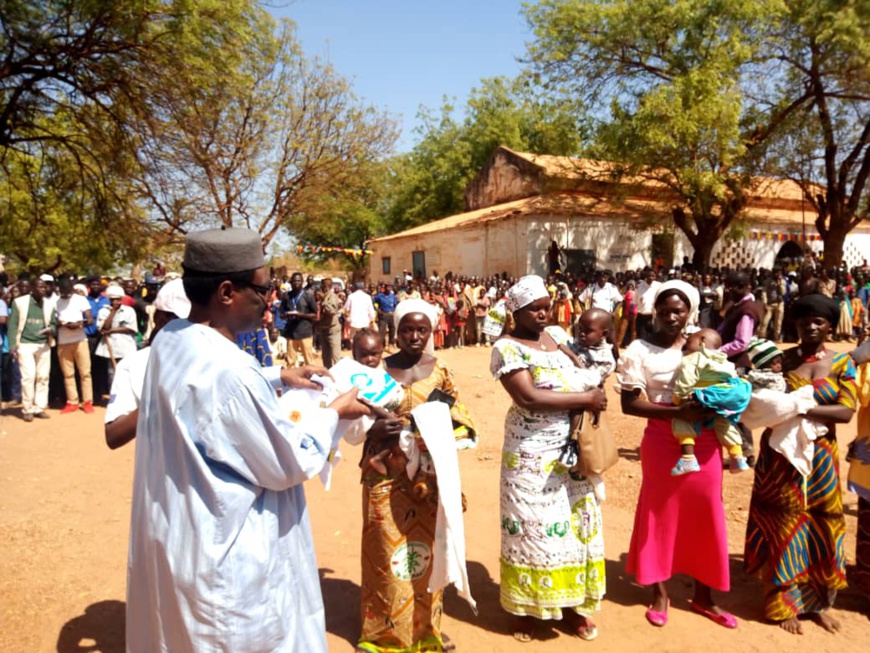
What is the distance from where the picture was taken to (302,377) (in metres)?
2.29

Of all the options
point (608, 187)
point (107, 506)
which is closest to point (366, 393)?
point (107, 506)

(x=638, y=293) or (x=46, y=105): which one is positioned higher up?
(x=46, y=105)

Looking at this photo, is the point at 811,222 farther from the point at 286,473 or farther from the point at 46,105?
the point at 286,473

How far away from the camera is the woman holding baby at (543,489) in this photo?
3.26 m

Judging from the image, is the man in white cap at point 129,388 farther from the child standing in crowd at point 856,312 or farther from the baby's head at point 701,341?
the child standing in crowd at point 856,312

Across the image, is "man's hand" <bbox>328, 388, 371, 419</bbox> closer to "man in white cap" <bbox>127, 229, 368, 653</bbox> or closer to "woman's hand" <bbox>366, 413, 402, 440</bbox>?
"man in white cap" <bbox>127, 229, 368, 653</bbox>

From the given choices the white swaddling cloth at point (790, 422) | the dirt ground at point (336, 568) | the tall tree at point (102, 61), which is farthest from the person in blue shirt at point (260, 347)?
the white swaddling cloth at point (790, 422)

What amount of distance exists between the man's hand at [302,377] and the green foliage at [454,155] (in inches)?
1280

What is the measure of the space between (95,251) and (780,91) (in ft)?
78.1

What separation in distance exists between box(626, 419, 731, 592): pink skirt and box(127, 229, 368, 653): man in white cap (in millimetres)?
2284

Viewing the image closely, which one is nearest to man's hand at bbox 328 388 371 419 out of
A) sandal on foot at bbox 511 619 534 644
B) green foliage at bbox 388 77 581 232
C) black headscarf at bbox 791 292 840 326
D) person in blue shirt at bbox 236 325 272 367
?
sandal on foot at bbox 511 619 534 644

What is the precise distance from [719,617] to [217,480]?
10.1 feet

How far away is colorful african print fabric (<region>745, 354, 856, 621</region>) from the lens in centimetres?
343

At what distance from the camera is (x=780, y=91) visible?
1809 cm
